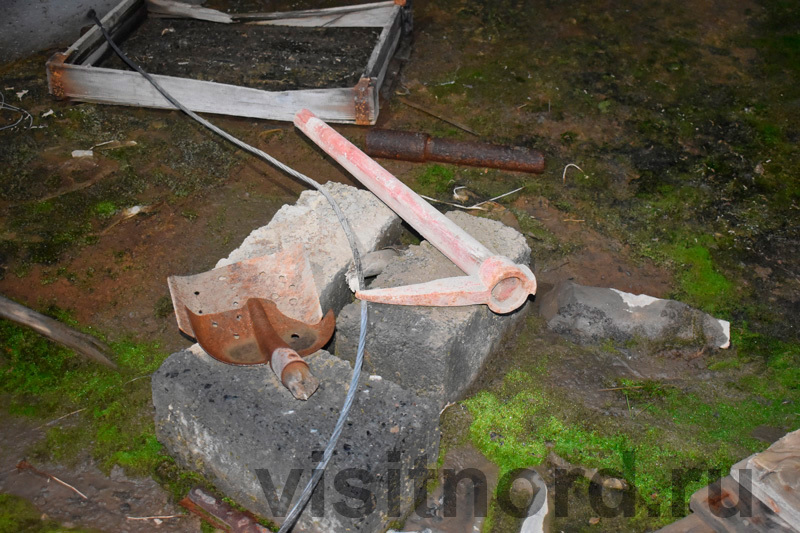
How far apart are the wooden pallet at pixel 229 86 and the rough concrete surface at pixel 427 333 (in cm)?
220

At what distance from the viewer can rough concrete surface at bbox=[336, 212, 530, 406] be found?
3662 millimetres

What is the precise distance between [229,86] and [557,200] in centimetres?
285

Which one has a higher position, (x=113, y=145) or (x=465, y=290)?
(x=465, y=290)

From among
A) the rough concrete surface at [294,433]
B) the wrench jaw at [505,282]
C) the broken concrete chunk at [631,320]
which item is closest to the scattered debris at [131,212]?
the rough concrete surface at [294,433]

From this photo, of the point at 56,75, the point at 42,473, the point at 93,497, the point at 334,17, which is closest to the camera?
the point at 93,497

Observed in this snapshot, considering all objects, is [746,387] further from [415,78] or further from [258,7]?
[258,7]

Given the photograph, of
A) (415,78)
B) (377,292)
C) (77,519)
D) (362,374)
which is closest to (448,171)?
(415,78)

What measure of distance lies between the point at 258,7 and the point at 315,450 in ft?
19.2

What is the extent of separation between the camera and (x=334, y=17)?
22.8 ft

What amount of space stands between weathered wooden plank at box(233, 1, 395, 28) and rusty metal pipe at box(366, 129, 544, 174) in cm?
171

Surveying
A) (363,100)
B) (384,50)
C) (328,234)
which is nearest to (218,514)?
(328,234)

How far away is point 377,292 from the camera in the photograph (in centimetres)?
373

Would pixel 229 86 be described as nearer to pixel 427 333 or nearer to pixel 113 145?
pixel 113 145

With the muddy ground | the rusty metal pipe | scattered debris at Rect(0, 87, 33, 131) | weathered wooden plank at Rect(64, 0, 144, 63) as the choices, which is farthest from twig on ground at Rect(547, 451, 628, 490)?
weathered wooden plank at Rect(64, 0, 144, 63)
